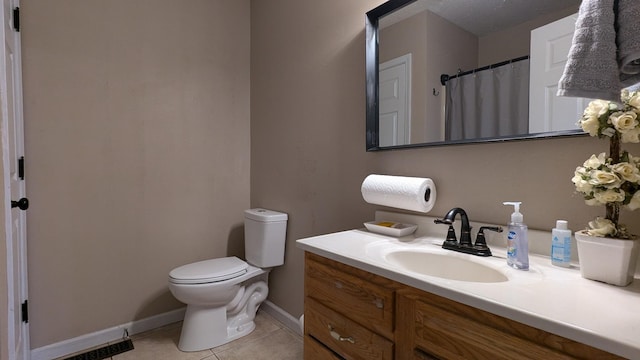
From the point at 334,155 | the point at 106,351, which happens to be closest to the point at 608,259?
the point at 334,155

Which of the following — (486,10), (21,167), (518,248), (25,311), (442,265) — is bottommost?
(25,311)

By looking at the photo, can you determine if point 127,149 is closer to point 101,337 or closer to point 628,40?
point 101,337

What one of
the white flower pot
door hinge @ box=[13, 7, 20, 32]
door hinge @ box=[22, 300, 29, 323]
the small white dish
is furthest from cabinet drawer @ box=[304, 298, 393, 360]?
door hinge @ box=[13, 7, 20, 32]

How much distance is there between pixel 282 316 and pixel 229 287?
532 mm

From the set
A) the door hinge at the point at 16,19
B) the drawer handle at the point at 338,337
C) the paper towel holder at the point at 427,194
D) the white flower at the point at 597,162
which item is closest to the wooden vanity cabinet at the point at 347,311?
the drawer handle at the point at 338,337

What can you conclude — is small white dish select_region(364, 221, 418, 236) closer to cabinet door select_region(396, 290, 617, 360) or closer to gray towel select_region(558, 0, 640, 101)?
cabinet door select_region(396, 290, 617, 360)

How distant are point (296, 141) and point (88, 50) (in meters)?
1.31

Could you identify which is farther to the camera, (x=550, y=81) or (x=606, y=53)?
(x=550, y=81)

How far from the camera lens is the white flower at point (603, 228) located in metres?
0.73

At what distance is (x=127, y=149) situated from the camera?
1913 millimetres

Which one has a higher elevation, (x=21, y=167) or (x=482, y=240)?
(x=21, y=167)

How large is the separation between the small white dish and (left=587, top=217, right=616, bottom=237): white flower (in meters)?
0.59

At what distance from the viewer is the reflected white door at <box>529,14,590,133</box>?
921 mm

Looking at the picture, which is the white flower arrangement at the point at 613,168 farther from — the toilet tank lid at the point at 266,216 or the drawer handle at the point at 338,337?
the toilet tank lid at the point at 266,216
